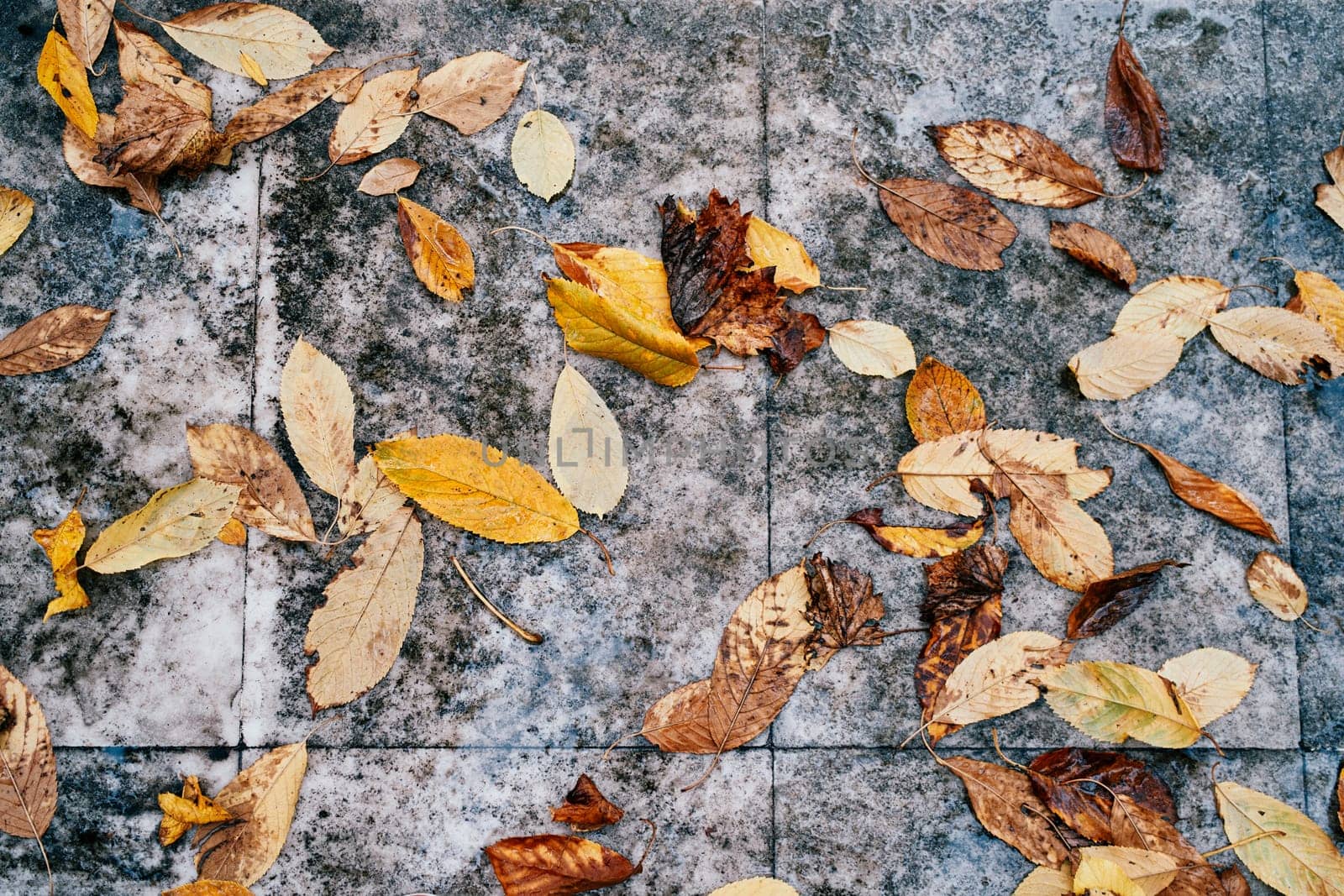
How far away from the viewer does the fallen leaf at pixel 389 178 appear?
1.75 m

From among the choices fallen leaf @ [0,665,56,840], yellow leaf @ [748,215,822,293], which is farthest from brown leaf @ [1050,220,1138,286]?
fallen leaf @ [0,665,56,840]

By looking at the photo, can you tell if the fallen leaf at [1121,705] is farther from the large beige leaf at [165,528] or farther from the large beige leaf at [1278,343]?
the large beige leaf at [165,528]

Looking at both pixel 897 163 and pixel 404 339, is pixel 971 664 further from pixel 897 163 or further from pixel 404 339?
pixel 404 339

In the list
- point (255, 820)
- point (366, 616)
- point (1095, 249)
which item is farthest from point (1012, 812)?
point (255, 820)

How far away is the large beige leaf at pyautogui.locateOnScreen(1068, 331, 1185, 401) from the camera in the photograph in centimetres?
176

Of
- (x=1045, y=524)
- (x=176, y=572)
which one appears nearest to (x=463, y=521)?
(x=176, y=572)

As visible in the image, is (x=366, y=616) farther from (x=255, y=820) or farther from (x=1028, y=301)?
(x=1028, y=301)

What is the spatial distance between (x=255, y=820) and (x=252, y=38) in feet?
5.54

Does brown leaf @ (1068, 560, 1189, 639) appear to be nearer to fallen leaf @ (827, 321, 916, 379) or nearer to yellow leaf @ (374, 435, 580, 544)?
fallen leaf @ (827, 321, 916, 379)

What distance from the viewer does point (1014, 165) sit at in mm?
1798

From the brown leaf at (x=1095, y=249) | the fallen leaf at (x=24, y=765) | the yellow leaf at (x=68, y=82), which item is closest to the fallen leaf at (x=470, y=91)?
the yellow leaf at (x=68, y=82)

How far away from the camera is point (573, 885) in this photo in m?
1.61

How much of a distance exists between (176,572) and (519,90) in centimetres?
129

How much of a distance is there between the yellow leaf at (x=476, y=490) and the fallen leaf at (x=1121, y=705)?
3.63 feet
